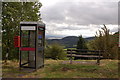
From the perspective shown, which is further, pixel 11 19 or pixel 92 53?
pixel 92 53

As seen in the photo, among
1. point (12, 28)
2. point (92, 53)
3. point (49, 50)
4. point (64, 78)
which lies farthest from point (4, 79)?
point (49, 50)

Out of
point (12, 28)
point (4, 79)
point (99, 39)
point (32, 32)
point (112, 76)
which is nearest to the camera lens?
point (4, 79)

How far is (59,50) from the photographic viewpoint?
12438 mm

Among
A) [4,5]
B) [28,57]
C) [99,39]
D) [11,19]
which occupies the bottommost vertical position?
[28,57]

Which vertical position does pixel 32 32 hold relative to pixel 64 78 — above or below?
above

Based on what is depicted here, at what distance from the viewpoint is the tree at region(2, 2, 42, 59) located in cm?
832

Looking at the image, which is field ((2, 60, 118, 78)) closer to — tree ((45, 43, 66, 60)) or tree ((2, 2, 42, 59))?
tree ((2, 2, 42, 59))

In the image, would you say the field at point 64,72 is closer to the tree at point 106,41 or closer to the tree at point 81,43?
the tree at point 106,41

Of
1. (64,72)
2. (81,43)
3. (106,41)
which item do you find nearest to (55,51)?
(106,41)

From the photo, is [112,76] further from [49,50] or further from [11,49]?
[49,50]

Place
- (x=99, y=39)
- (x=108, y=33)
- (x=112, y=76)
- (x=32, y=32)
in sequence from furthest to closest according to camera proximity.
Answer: (x=99, y=39) → (x=108, y=33) → (x=32, y=32) → (x=112, y=76)

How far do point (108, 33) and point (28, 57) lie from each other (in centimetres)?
611

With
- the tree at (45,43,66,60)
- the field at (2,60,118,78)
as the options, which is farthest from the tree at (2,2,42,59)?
the tree at (45,43,66,60)

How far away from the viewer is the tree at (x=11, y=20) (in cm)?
832
